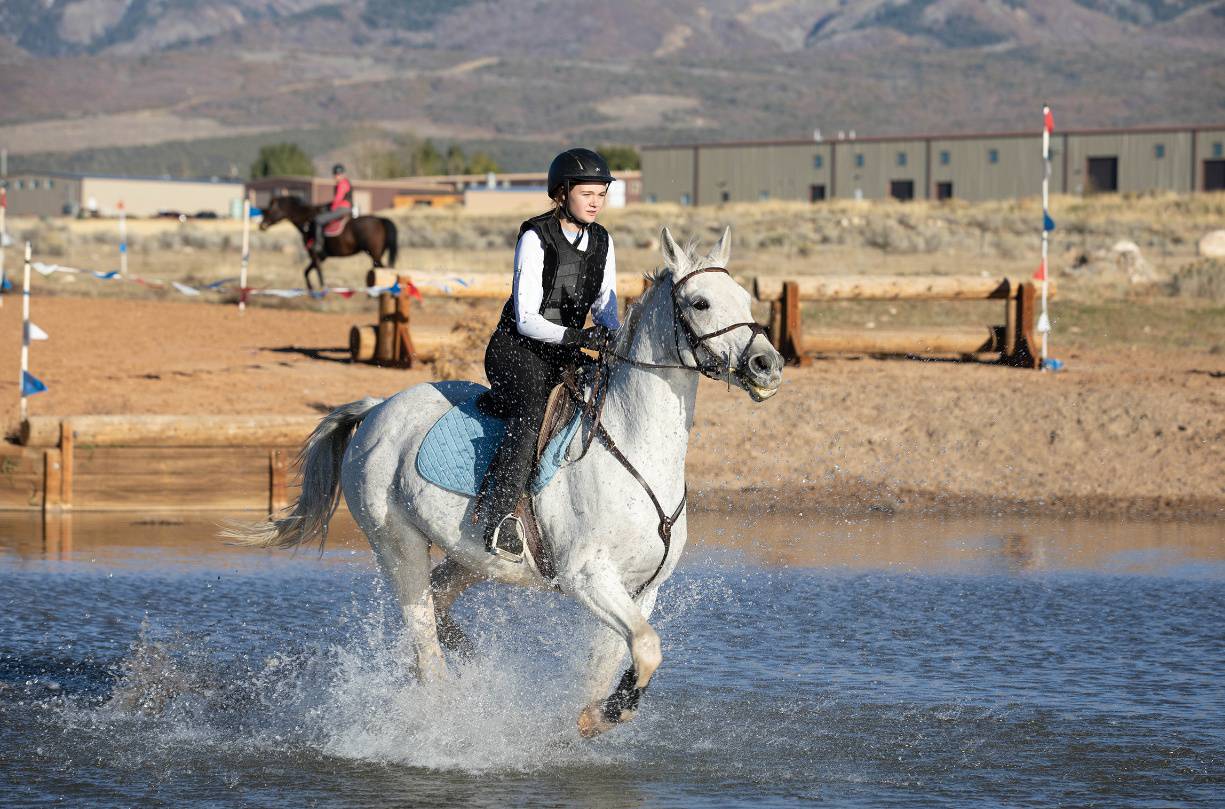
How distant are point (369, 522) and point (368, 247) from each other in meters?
21.8

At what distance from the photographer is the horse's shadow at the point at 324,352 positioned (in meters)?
20.3

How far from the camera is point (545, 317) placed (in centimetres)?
686

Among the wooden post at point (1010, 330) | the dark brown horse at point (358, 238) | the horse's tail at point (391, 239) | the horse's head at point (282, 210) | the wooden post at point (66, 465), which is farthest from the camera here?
the horse's head at point (282, 210)

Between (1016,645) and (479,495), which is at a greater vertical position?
(479,495)

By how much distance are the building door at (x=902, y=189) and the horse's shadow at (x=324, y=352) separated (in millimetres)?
82540

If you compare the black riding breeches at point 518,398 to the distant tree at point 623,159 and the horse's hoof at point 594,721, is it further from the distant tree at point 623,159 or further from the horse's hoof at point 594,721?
the distant tree at point 623,159

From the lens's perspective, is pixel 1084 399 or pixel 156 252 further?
pixel 156 252

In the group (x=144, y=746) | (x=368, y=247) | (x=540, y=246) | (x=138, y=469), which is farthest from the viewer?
(x=368, y=247)

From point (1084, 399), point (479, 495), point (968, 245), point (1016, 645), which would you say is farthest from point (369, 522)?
point (968, 245)

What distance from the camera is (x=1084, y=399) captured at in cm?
1595

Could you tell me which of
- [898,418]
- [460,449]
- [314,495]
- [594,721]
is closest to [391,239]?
[898,418]

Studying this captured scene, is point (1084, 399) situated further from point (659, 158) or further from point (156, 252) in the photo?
Result: point (659, 158)

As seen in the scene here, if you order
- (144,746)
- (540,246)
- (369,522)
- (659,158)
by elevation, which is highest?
(659,158)

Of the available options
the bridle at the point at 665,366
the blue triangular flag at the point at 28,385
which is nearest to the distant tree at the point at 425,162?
the blue triangular flag at the point at 28,385
